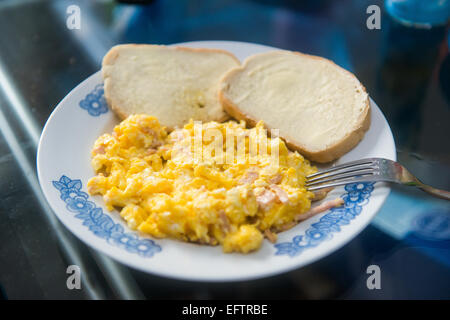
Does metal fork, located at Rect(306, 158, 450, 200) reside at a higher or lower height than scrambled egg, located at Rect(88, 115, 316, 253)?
lower

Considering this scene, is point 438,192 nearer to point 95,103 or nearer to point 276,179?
point 276,179

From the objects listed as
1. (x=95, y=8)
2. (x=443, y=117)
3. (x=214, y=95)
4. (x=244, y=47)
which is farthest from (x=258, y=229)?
(x=95, y=8)

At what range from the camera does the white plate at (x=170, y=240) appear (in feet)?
5.93

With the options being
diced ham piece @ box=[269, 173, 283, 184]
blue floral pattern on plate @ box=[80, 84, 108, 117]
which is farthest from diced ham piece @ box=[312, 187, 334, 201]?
blue floral pattern on plate @ box=[80, 84, 108, 117]

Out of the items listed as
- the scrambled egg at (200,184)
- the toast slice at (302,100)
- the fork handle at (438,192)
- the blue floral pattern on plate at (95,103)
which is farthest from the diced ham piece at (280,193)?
the blue floral pattern on plate at (95,103)

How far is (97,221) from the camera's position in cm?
199

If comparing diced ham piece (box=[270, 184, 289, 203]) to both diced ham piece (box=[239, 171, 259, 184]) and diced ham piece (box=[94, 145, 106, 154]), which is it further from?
diced ham piece (box=[94, 145, 106, 154])

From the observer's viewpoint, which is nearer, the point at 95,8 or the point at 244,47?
the point at 244,47

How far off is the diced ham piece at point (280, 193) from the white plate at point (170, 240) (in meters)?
0.14

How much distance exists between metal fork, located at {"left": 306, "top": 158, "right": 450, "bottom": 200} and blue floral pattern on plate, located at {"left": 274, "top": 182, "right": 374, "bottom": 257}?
0.18ft

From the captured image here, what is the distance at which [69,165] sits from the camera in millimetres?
2254

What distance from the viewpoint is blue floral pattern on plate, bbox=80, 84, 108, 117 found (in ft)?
8.52

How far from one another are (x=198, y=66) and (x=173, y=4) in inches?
51.7

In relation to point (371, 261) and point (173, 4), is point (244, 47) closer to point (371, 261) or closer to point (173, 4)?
point (173, 4)
